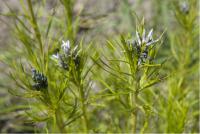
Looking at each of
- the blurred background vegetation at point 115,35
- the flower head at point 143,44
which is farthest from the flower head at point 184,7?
the flower head at point 143,44

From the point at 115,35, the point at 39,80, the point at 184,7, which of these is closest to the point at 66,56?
the point at 39,80

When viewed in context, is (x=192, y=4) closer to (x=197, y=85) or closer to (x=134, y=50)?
(x=197, y=85)

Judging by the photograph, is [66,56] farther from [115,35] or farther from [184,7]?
[115,35]

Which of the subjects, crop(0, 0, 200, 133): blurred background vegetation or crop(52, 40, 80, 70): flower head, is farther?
crop(0, 0, 200, 133): blurred background vegetation

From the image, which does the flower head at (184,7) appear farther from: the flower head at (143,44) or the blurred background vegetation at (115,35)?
the flower head at (143,44)

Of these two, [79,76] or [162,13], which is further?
[162,13]

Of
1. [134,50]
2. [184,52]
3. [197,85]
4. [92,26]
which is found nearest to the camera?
[134,50]

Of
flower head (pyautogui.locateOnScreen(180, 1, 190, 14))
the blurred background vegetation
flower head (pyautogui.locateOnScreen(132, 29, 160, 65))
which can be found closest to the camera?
flower head (pyautogui.locateOnScreen(132, 29, 160, 65))

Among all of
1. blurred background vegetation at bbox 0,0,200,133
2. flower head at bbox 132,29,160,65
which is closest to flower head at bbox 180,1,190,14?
blurred background vegetation at bbox 0,0,200,133

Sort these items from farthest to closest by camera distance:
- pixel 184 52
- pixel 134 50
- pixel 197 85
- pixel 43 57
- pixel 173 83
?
pixel 197 85 < pixel 184 52 < pixel 173 83 < pixel 43 57 < pixel 134 50

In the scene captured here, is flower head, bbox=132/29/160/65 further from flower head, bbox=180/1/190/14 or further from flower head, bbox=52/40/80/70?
flower head, bbox=180/1/190/14

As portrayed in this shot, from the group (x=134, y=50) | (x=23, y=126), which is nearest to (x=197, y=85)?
(x=23, y=126)
